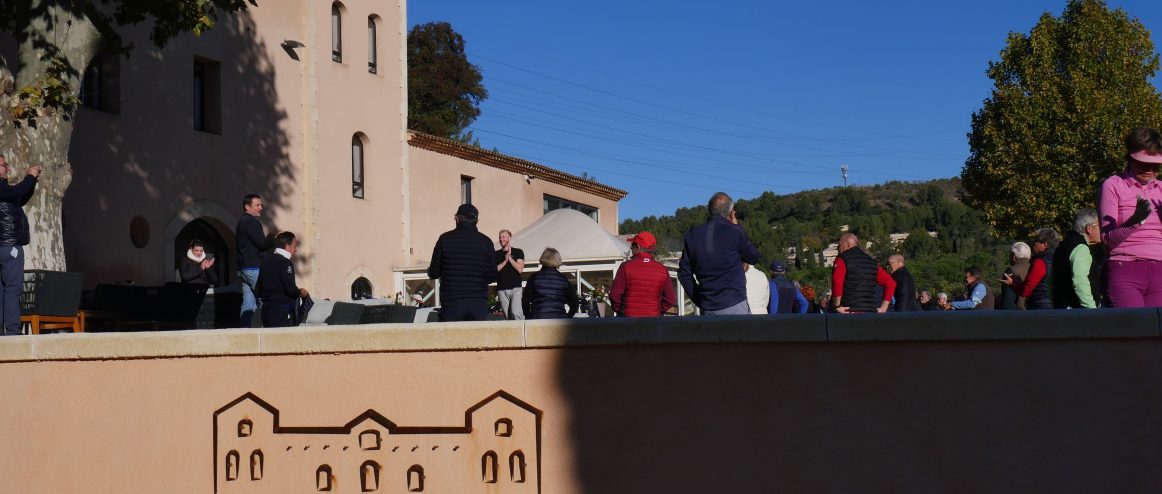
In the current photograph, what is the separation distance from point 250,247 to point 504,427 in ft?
22.9

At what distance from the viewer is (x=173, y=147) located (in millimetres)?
19922

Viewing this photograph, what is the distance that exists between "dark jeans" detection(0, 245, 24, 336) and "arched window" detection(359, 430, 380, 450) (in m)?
4.19

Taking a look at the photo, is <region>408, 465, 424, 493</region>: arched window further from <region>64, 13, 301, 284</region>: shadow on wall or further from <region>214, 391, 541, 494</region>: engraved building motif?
<region>64, 13, 301, 284</region>: shadow on wall

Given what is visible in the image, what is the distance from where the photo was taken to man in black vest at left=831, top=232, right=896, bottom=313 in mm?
11086

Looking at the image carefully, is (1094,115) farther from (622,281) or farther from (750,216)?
(750,216)

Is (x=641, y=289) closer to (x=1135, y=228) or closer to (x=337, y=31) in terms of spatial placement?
(x=1135, y=228)

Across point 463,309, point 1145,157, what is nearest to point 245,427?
point 463,309

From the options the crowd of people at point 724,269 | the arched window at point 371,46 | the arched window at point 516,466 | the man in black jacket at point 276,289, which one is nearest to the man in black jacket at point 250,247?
the crowd of people at point 724,269

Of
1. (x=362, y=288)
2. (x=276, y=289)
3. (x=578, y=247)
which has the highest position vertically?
(x=578, y=247)

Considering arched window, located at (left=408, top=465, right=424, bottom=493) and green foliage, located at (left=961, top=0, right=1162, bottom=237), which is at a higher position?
green foliage, located at (left=961, top=0, right=1162, bottom=237)

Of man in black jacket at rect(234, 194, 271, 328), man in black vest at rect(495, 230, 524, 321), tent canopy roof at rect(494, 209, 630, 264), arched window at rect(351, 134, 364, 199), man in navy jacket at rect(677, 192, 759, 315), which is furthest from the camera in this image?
arched window at rect(351, 134, 364, 199)

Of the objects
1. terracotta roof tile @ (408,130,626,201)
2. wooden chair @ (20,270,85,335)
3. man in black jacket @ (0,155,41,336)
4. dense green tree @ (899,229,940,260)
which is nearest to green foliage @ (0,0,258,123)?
wooden chair @ (20,270,85,335)

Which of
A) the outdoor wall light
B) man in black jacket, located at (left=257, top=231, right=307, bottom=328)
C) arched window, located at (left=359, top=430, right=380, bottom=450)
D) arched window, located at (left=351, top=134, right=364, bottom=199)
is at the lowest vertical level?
arched window, located at (left=359, top=430, right=380, bottom=450)

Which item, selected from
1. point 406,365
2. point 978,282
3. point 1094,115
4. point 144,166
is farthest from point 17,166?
point 1094,115
